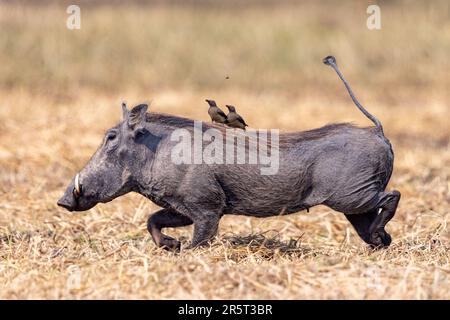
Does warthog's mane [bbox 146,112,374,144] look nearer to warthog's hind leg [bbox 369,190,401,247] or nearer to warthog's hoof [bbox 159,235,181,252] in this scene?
warthog's hind leg [bbox 369,190,401,247]

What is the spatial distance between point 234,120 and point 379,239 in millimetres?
1112

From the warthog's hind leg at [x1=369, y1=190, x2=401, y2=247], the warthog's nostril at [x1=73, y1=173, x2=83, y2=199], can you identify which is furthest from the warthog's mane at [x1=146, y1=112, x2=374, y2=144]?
the warthog's nostril at [x1=73, y1=173, x2=83, y2=199]

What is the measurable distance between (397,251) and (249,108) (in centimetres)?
765

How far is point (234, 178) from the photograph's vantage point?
220 inches

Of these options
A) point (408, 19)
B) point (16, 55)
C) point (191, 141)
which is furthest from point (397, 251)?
point (408, 19)

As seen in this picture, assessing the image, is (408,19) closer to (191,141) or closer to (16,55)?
(16,55)

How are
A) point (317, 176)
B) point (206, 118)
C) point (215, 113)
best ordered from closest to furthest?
point (317, 176)
point (215, 113)
point (206, 118)

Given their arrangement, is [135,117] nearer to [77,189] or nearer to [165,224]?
[77,189]

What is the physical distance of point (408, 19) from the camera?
1783 centimetres

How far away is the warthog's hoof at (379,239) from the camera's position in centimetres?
577

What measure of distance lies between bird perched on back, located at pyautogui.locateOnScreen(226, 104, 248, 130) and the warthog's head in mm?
520

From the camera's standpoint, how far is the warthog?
18.1 ft

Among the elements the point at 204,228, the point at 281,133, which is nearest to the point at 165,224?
the point at 204,228

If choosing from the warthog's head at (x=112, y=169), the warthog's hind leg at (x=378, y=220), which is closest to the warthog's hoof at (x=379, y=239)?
the warthog's hind leg at (x=378, y=220)
